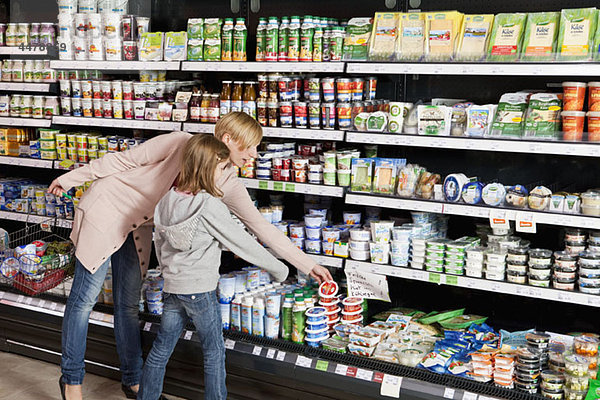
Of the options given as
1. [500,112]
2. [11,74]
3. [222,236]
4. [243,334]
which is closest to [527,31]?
[500,112]

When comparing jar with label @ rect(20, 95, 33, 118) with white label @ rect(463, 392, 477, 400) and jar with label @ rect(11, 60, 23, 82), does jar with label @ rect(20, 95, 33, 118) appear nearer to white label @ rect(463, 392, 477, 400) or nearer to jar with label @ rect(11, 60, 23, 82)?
jar with label @ rect(11, 60, 23, 82)

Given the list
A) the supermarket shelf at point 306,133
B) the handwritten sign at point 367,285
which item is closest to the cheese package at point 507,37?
the supermarket shelf at point 306,133

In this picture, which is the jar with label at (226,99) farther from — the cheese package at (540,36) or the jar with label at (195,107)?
the cheese package at (540,36)

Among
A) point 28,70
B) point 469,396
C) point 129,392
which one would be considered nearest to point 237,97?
point 129,392

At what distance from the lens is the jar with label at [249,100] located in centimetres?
417

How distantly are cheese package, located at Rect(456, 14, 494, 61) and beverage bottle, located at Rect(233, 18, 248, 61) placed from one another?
1.31m

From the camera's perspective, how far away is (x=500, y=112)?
347cm

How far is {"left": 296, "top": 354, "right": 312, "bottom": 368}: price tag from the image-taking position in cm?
358

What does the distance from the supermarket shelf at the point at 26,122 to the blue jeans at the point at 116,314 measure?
1650mm

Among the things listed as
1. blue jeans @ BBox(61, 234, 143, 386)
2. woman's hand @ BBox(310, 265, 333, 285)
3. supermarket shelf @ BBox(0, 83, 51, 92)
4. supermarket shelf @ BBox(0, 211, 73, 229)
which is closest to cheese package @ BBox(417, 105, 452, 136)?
woman's hand @ BBox(310, 265, 333, 285)

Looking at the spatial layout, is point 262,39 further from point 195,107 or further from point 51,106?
point 51,106

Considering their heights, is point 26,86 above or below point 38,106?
above

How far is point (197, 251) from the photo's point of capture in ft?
10.5

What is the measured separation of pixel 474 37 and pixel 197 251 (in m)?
1.73
